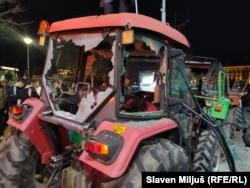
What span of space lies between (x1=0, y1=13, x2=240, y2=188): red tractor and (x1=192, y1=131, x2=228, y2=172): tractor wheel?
2 cm

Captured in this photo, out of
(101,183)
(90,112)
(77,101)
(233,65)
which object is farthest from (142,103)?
(233,65)

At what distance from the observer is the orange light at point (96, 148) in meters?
2.75

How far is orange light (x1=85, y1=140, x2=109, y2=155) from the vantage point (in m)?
2.75

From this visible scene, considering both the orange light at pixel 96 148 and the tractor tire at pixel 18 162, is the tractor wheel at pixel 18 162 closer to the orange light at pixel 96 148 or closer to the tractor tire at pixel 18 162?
the tractor tire at pixel 18 162

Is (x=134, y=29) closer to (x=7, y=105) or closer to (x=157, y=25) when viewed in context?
(x=157, y=25)

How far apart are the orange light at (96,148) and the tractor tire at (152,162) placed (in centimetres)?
31

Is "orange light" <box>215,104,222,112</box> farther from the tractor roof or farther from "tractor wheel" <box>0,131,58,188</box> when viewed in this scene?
"tractor wheel" <box>0,131,58,188</box>

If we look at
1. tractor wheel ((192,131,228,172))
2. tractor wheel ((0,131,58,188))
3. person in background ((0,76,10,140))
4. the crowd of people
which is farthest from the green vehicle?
person in background ((0,76,10,140))

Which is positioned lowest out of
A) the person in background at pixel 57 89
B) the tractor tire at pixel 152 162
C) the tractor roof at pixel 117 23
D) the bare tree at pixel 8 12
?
the tractor tire at pixel 152 162

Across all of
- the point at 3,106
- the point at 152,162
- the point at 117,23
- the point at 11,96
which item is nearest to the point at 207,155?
the point at 152,162

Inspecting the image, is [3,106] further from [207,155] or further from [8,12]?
[8,12]

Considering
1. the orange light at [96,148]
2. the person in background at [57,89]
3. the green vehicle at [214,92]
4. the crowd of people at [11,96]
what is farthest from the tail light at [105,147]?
the crowd of people at [11,96]

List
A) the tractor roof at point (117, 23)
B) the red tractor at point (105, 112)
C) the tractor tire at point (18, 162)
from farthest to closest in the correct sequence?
the tractor tire at point (18, 162)
the tractor roof at point (117, 23)
the red tractor at point (105, 112)

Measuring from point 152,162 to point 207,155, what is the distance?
7.07 ft
